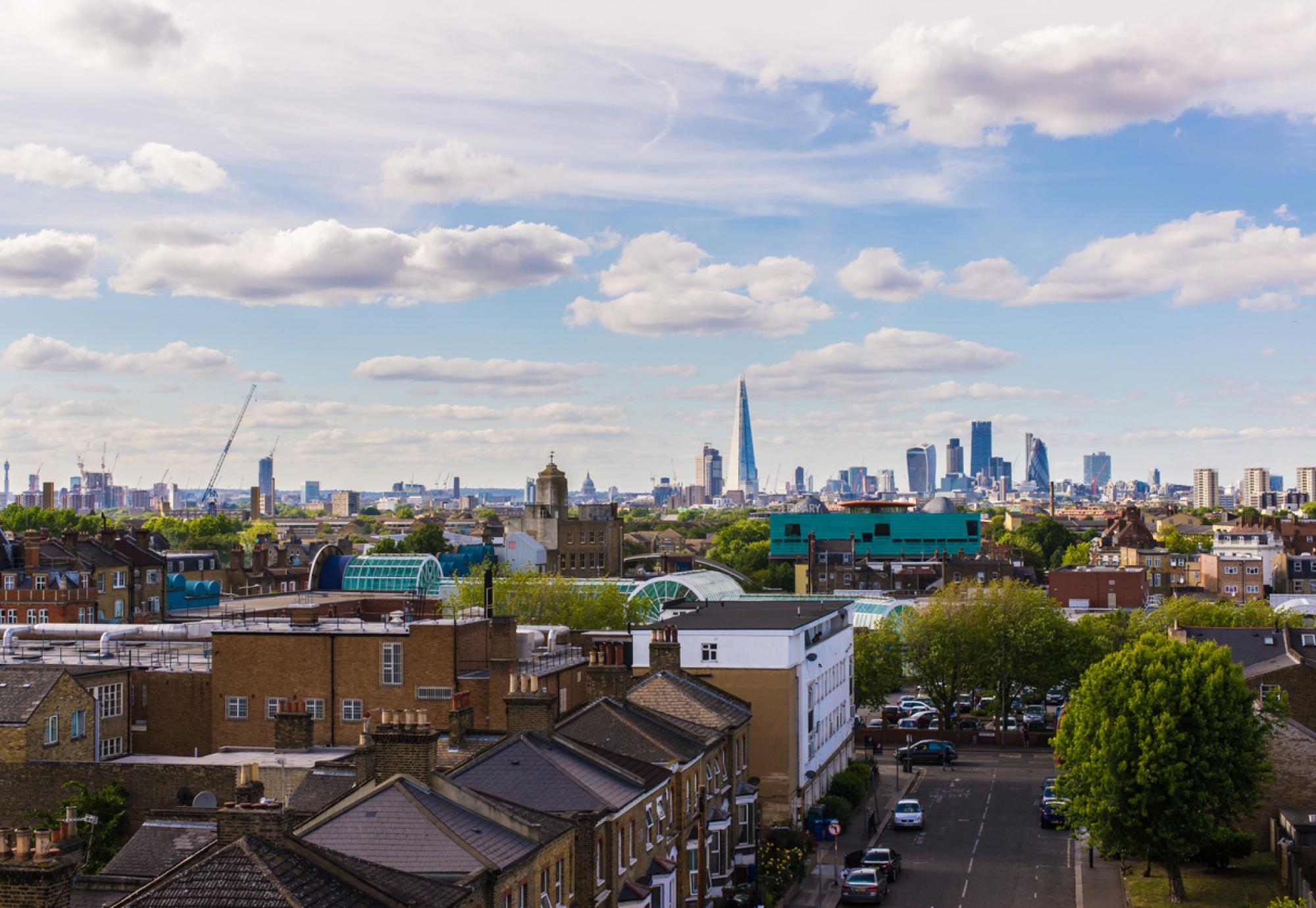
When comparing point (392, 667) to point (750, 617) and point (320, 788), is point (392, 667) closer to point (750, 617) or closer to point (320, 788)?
point (320, 788)

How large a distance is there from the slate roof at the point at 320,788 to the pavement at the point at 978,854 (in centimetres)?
2116

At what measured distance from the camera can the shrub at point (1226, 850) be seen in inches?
2381

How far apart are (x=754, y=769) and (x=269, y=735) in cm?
2232

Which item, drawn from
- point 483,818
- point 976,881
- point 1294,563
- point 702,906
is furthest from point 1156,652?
point 1294,563

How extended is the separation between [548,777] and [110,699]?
23963 mm

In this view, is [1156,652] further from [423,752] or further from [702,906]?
[423,752]

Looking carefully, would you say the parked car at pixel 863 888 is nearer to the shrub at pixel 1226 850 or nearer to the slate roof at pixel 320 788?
the shrub at pixel 1226 850

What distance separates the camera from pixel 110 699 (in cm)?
5481

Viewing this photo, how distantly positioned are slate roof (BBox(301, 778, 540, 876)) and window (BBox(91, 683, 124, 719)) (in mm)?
25076

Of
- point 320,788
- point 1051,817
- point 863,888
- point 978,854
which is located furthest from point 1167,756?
point 320,788

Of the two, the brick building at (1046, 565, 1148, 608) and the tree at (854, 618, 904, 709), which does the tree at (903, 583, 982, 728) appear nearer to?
the tree at (854, 618, 904, 709)

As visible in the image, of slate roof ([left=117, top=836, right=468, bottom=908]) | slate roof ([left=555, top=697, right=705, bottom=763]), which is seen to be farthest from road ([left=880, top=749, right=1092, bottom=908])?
slate roof ([left=117, top=836, right=468, bottom=908])

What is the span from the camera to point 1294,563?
585 ft

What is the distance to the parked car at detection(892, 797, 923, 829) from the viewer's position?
7019 centimetres
